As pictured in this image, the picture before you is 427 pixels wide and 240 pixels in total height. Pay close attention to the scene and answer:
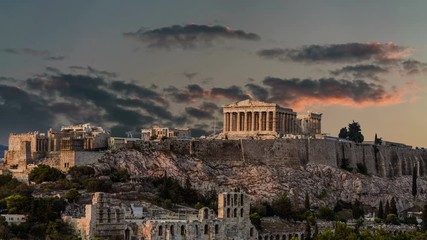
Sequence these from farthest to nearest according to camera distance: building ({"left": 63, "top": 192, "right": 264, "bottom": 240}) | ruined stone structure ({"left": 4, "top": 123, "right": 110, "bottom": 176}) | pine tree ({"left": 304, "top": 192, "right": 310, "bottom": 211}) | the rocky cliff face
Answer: pine tree ({"left": 304, "top": 192, "right": 310, "bottom": 211}) < the rocky cliff face < ruined stone structure ({"left": 4, "top": 123, "right": 110, "bottom": 176}) < building ({"left": 63, "top": 192, "right": 264, "bottom": 240})

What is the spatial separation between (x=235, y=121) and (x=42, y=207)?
158ft

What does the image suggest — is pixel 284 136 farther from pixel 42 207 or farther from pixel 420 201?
pixel 42 207

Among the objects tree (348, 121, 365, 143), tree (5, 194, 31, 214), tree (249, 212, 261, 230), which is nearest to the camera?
tree (5, 194, 31, 214)

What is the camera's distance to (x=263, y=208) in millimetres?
86625

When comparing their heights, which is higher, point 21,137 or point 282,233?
point 21,137

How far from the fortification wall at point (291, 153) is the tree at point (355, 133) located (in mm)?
3032

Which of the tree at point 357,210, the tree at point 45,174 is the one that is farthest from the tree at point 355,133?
the tree at point 45,174

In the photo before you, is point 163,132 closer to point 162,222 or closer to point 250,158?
point 250,158

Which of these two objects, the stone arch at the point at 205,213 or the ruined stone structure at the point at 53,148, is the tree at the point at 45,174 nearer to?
the ruined stone structure at the point at 53,148

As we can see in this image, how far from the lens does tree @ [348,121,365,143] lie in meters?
123

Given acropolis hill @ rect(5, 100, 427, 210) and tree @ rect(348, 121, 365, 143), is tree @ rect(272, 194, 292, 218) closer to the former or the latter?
acropolis hill @ rect(5, 100, 427, 210)

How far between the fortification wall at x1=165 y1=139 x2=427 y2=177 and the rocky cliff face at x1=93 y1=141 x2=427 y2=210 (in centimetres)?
39

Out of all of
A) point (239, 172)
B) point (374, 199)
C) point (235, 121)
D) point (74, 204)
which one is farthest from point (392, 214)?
point (74, 204)

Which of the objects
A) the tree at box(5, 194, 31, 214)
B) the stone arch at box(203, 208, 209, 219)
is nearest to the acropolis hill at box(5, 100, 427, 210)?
the tree at box(5, 194, 31, 214)
